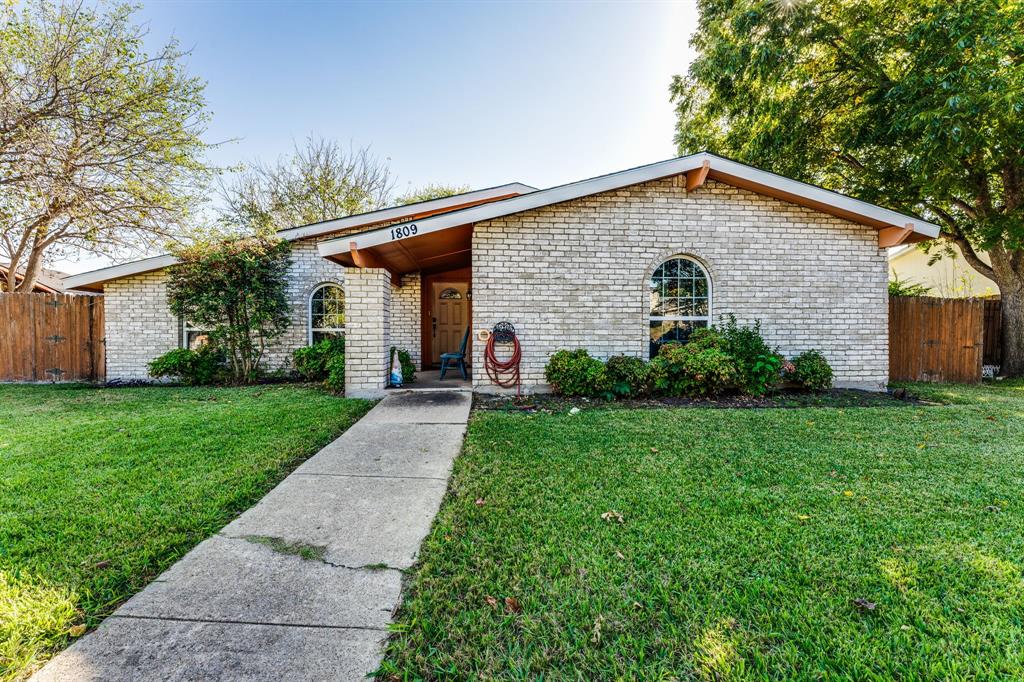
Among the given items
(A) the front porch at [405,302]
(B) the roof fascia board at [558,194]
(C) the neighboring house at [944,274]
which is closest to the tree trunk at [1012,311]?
(C) the neighboring house at [944,274]

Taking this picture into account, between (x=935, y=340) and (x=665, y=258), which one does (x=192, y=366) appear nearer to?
(x=665, y=258)

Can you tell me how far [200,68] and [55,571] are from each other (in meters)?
11.7

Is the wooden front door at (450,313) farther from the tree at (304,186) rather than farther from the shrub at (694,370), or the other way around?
the tree at (304,186)

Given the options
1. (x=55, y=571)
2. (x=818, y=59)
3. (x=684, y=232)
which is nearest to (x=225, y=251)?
(x=55, y=571)

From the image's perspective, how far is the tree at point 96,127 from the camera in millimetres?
7285

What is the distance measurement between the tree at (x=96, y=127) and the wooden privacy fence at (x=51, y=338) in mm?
1811

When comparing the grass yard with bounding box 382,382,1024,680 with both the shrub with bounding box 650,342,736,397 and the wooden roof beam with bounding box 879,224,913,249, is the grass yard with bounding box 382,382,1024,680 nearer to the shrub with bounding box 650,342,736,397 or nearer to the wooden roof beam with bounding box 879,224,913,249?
the shrub with bounding box 650,342,736,397

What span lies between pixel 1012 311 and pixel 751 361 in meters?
8.22

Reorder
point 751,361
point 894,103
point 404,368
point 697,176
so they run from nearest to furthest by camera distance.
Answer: point 751,361
point 697,176
point 404,368
point 894,103

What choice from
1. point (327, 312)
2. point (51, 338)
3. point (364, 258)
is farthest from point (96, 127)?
point (364, 258)

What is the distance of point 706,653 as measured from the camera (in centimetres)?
152

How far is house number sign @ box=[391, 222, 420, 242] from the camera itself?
586 cm

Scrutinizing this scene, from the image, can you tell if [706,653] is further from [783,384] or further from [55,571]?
[783,384]

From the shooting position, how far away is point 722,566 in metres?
2.04
